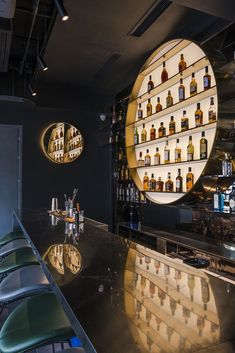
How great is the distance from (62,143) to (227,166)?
335 centimetres

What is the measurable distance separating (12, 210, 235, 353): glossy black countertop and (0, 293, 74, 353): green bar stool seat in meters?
0.18

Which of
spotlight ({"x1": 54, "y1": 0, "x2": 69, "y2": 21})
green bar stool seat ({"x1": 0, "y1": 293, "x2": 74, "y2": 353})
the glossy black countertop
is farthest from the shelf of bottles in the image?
green bar stool seat ({"x1": 0, "y1": 293, "x2": 74, "y2": 353})

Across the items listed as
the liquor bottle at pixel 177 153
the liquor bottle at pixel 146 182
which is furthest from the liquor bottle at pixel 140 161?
the liquor bottle at pixel 177 153

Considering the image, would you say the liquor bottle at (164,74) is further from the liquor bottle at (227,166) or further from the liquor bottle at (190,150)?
the liquor bottle at (227,166)

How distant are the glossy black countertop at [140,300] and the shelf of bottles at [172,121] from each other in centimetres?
175

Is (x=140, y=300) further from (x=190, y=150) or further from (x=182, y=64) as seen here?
(x=182, y=64)

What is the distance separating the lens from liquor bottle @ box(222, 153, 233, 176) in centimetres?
251

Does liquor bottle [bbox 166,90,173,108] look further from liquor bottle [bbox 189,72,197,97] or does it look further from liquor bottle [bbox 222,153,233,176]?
liquor bottle [bbox 222,153,233,176]

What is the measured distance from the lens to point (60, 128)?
5.28 meters

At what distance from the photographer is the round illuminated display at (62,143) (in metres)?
5.18

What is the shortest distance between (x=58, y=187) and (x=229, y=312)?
15.1ft

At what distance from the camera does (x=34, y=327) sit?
114cm

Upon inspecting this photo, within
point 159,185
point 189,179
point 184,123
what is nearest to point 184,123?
point 184,123

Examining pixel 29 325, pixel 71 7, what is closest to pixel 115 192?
pixel 71 7
